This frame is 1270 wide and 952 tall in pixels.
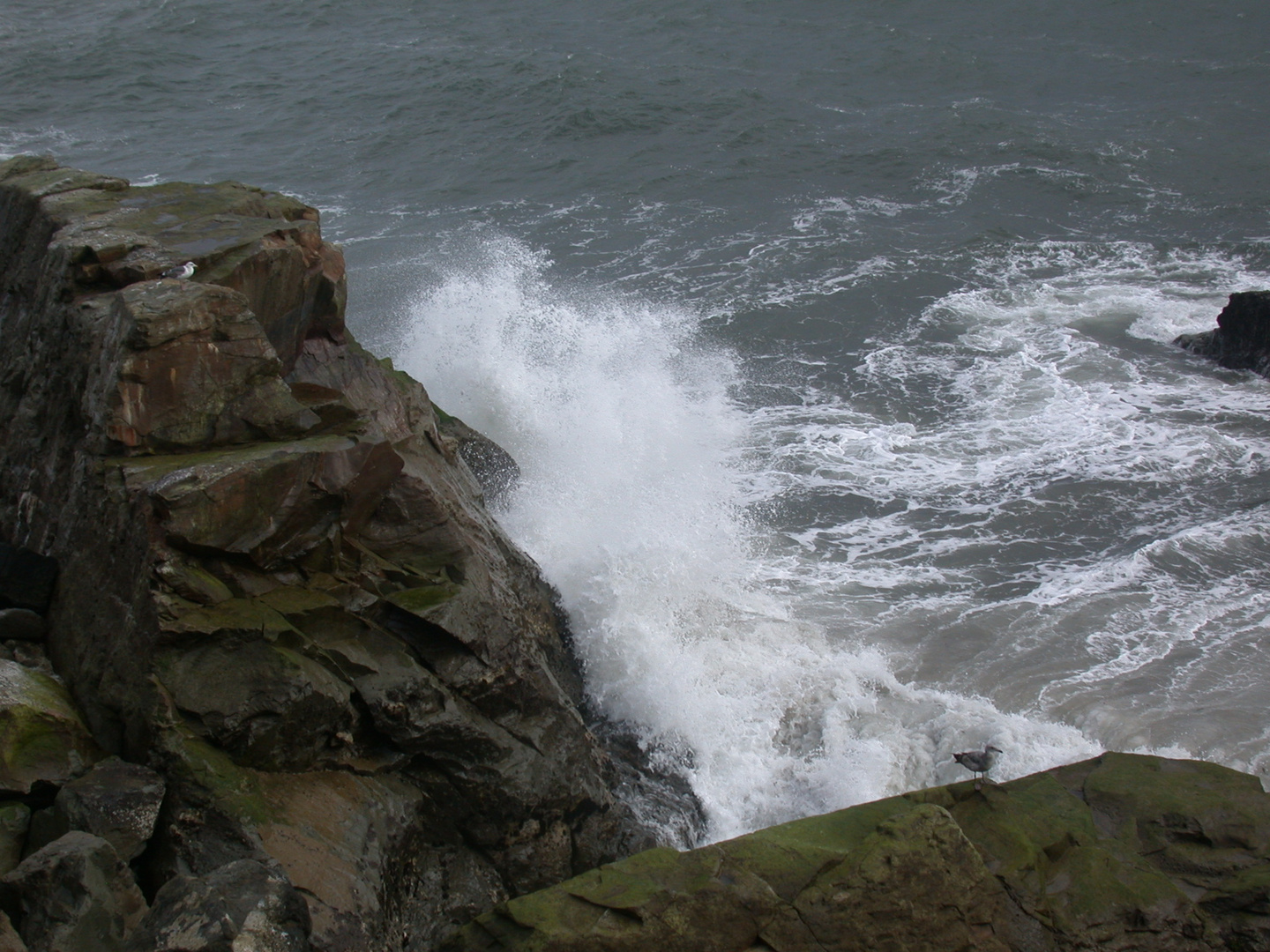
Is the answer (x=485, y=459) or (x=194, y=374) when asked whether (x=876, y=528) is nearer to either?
(x=485, y=459)

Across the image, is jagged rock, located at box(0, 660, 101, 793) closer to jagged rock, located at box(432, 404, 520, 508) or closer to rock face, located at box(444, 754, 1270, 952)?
rock face, located at box(444, 754, 1270, 952)

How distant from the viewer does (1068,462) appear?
584 inches

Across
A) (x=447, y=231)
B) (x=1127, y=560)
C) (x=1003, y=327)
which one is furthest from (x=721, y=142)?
(x=1127, y=560)

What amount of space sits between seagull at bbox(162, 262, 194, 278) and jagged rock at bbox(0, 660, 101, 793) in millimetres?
3196

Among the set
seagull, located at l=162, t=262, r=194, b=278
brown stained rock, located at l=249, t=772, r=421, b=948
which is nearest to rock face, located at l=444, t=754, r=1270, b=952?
brown stained rock, located at l=249, t=772, r=421, b=948

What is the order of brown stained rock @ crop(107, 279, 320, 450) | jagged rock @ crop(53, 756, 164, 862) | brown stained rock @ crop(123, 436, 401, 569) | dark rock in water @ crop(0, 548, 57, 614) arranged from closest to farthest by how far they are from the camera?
jagged rock @ crop(53, 756, 164, 862)
brown stained rock @ crop(123, 436, 401, 569)
brown stained rock @ crop(107, 279, 320, 450)
dark rock in water @ crop(0, 548, 57, 614)

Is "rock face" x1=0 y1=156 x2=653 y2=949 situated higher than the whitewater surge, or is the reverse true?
"rock face" x1=0 y1=156 x2=653 y2=949

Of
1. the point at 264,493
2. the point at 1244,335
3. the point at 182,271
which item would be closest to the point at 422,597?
the point at 264,493

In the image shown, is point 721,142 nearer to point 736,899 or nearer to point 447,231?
point 447,231

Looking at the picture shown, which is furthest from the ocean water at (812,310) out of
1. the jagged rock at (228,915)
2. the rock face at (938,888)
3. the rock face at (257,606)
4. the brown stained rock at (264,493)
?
the jagged rock at (228,915)

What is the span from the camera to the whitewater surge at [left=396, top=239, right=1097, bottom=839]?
31.3 ft

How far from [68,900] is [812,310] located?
1720 cm

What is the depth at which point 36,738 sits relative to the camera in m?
6.09

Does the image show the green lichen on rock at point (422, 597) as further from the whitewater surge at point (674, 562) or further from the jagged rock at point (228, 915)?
the whitewater surge at point (674, 562)
